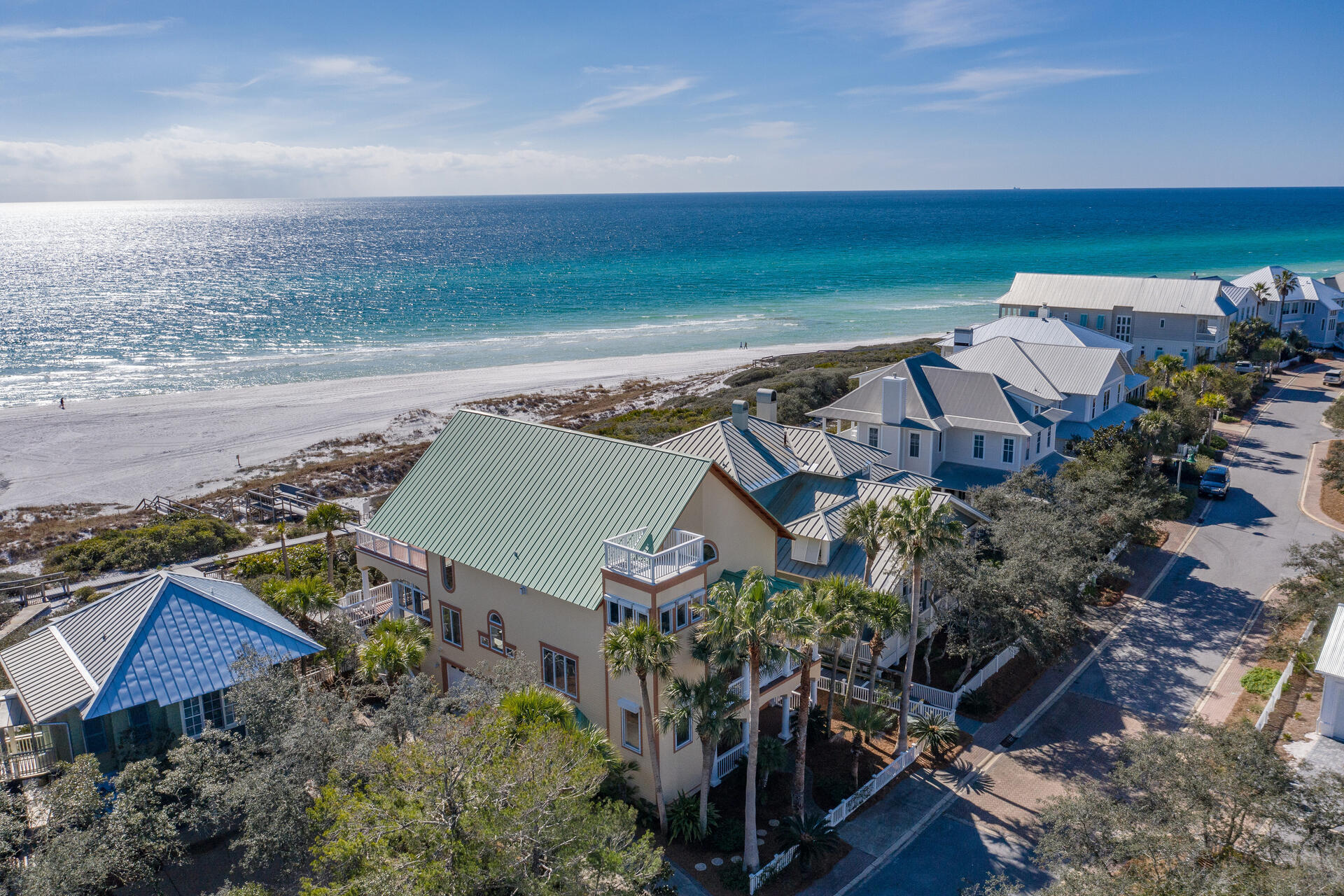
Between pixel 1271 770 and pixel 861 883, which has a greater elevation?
pixel 1271 770

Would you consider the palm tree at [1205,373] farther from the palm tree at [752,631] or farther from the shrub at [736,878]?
the shrub at [736,878]

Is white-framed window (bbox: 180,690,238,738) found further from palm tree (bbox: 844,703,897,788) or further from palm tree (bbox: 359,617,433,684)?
palm tree (bbox: 844,703,897,788)

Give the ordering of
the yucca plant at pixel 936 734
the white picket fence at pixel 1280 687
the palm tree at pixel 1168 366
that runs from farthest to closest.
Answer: the palm tree at pixel 1168 366, the yucca plant at pixel 936 734, the white picket fence at pixel 1280 687

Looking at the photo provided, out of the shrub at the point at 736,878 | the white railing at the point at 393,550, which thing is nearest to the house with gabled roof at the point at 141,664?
the white railing at the point at 393,550

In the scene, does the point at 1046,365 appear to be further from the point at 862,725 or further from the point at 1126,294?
the point at 862,725

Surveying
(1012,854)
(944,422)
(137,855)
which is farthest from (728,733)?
(944,422)

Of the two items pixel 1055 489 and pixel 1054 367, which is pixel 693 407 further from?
pixel 1055 489

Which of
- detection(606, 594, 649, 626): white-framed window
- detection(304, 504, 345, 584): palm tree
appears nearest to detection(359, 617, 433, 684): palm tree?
detection(606, 594, 649, 626): white-framed window

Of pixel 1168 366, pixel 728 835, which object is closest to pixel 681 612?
pixel 728 835
